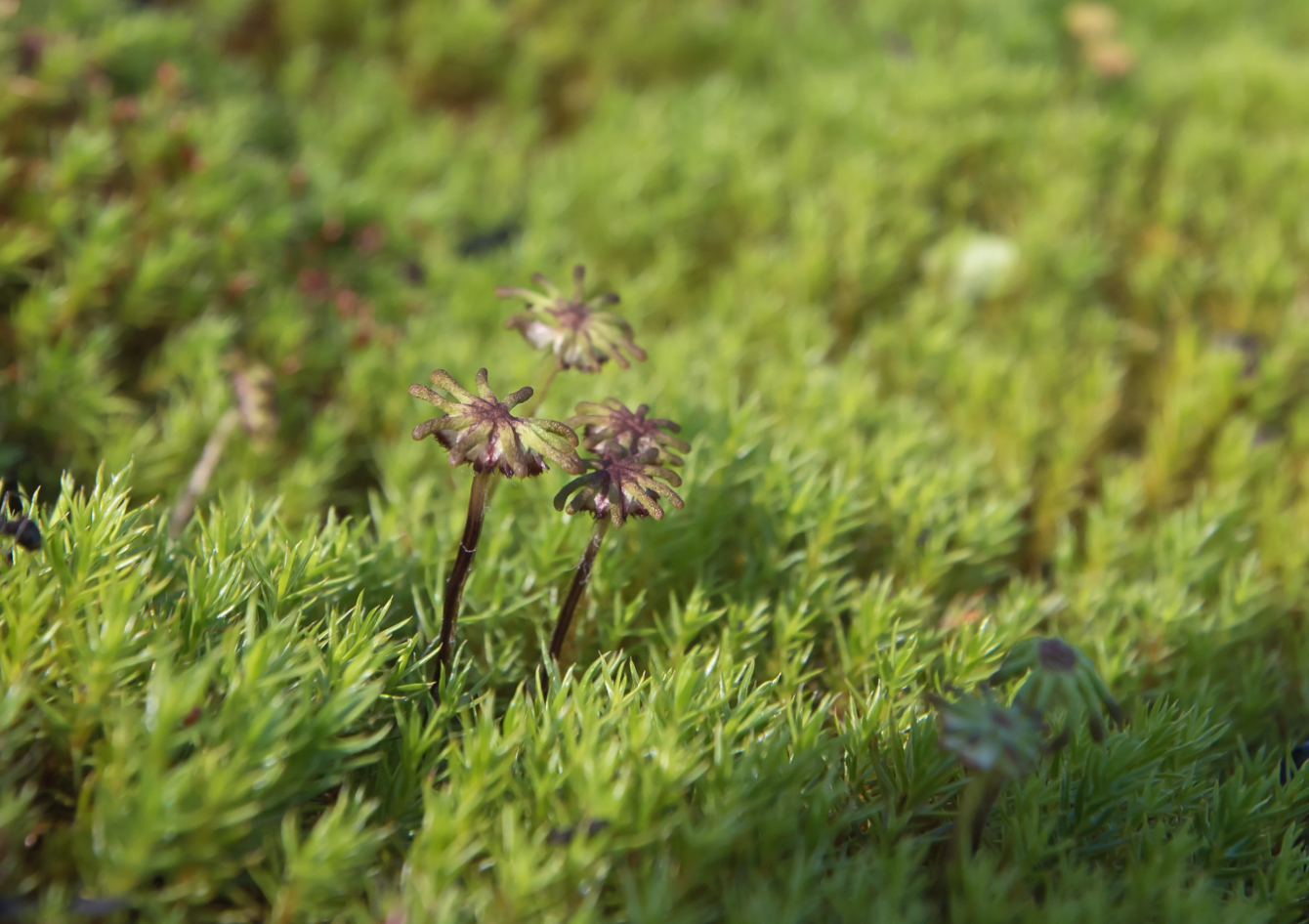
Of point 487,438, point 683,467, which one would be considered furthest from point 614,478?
point 683,467

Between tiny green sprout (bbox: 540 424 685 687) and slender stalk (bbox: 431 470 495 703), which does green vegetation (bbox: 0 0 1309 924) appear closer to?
slender stalk (bbox: 431 470 495 703)

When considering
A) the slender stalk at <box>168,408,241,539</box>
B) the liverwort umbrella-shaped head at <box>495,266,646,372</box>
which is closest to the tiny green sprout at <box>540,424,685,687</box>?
the liverwort umbrella-shaped head at <box>495,266,646,372</box>

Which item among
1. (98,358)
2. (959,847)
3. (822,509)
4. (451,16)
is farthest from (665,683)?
(451,16)

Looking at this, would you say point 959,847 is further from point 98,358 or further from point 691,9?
point 691,9

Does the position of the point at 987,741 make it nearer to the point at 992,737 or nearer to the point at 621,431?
the point at 992,737

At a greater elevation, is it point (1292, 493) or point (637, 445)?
point (637, 445)

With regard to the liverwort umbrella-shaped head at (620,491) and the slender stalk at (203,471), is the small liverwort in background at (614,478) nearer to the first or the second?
the liverwort umbrella-shaped head at (620,491)
